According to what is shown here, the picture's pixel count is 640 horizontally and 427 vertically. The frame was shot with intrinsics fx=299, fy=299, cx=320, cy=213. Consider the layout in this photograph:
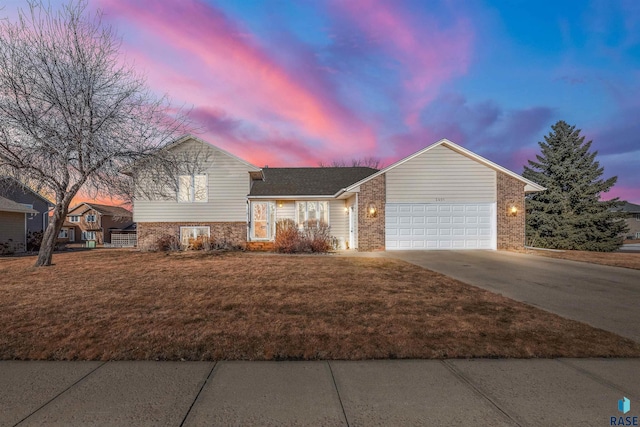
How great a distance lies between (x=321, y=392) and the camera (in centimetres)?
277

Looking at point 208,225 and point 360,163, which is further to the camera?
point 360,163

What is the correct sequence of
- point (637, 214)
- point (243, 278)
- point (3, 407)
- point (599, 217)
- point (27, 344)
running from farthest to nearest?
point (637, 214), point (599, 217), point (243, 278), point (27, 344), point (3, 407)

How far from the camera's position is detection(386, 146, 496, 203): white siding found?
15.3 meters

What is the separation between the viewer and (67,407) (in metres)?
2.55

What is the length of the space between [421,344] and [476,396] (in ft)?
3.58

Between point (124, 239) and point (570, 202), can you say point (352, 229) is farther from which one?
point (124, 239)

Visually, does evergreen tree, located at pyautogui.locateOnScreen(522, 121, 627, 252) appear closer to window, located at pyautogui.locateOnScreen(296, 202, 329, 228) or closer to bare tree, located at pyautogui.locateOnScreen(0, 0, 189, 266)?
window, located at pyautogui.locateOnScreen(296, 202, 329, 228)

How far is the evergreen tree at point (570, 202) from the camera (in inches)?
741

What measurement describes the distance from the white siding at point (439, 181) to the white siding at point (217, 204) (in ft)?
26.9

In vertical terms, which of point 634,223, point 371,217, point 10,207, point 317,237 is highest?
point 10,207

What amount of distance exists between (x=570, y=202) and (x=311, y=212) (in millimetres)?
18131

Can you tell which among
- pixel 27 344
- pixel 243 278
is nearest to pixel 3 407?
pixel 27 344

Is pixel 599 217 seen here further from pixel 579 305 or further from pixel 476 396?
pixel 476 396

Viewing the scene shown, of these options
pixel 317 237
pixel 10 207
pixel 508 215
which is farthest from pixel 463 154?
pixel 10 207
